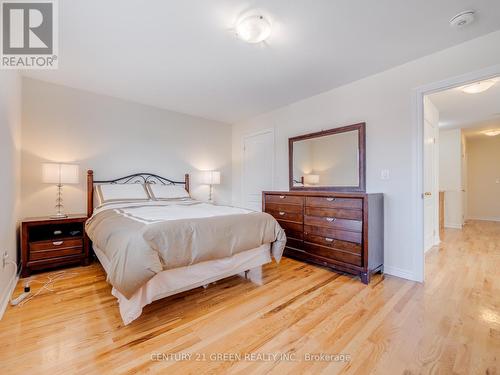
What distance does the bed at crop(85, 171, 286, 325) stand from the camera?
154 centimetres

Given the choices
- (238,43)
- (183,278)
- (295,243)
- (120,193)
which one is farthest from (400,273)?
(120,193)

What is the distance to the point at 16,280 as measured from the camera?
2.25 meters

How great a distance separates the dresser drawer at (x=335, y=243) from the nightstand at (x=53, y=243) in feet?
8.90

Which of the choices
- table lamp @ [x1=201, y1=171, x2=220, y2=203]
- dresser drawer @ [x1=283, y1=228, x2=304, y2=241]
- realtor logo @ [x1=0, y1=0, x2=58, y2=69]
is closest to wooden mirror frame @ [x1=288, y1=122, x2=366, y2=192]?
dresser drawer @ [x1=283, y1=228, x2=304, y2=241]

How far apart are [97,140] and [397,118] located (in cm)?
387

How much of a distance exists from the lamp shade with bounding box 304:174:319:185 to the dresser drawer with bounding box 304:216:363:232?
68 centimetres

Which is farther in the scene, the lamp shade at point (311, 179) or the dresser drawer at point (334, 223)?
the lamp shade at point (311, 179)

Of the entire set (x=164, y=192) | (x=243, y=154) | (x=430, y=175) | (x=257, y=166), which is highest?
(x=243, y=154)

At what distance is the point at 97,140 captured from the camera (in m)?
3.23

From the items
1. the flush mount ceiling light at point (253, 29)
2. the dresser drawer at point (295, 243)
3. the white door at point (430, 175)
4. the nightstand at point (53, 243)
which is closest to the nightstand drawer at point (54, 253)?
the nightstand at point (53, 243)

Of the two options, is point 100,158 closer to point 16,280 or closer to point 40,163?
point 40,163

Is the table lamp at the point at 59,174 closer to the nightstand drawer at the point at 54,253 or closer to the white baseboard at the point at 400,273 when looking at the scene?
the nightstand drawer at the point at 54,253

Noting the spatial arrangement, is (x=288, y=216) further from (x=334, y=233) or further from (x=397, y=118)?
(x=397, y=118)

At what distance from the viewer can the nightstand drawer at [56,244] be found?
2437mm
